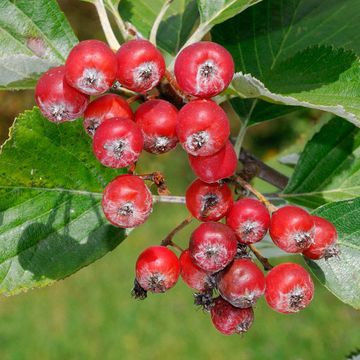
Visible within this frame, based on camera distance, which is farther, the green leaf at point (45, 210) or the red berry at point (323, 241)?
the green leaf at point (45, 210)

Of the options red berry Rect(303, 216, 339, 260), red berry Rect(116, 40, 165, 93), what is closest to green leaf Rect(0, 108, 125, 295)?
red berry Rect(116, 40, 165, 93)

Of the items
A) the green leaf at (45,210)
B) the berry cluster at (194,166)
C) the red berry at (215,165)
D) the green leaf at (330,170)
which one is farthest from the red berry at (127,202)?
the green leaf at (330,170)

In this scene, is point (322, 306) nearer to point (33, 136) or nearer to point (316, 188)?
point (316, 188)

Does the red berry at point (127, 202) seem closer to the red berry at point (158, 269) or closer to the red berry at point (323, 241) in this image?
the red berry at point (158, 269)

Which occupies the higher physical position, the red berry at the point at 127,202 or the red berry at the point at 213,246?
the red berry at the point at 127,202

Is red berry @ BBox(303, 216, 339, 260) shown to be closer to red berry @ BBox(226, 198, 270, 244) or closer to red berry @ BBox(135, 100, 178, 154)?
red berry @ BBox(226, 198, 270, 244)

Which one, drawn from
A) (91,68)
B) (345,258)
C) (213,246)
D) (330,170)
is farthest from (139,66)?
(330,170)

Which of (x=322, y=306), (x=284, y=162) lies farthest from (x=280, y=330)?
→ (x=284, y=162)
